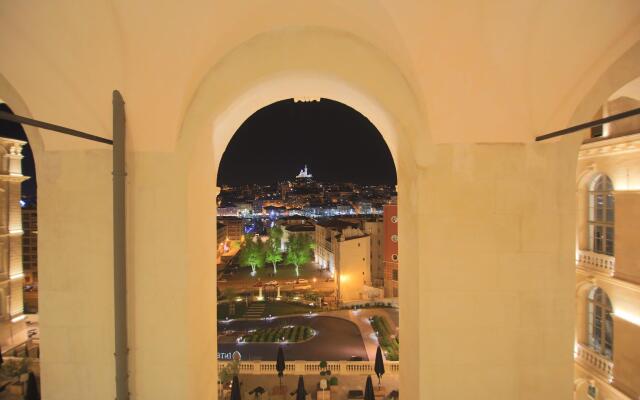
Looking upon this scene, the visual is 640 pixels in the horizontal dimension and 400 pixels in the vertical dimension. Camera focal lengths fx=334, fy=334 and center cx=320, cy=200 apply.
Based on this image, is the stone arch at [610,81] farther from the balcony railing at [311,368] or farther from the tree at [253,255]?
the tree at [253,255]

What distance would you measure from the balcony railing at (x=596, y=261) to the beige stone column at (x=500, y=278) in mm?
8540

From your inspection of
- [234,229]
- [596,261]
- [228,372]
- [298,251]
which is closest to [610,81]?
[596,261]

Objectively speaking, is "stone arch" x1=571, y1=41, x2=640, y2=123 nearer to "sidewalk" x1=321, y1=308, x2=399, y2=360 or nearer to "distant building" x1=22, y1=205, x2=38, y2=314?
"sidewalk" x1=321, y1=308, x2=399, y2=360

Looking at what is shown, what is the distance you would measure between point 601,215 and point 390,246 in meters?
22.9

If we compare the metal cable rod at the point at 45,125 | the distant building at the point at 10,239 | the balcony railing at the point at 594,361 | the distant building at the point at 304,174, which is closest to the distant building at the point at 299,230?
the distant building at the point at 10,239

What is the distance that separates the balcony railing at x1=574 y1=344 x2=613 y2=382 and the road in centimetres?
1209

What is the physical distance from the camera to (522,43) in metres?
2.93

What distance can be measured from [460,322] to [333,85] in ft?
8.83

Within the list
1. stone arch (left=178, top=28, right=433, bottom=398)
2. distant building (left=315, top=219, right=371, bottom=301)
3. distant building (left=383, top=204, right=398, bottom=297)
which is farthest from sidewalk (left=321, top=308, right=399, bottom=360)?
stone arch (left=178, top=28, right=433, bottom=398)

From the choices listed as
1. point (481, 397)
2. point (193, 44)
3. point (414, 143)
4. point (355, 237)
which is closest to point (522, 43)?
point (414, 143)

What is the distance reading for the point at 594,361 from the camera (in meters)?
9.63

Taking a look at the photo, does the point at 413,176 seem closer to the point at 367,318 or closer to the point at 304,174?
the point at 367,318

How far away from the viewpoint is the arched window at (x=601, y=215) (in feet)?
30.9

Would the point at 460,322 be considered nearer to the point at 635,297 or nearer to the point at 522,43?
the point at 522,43
